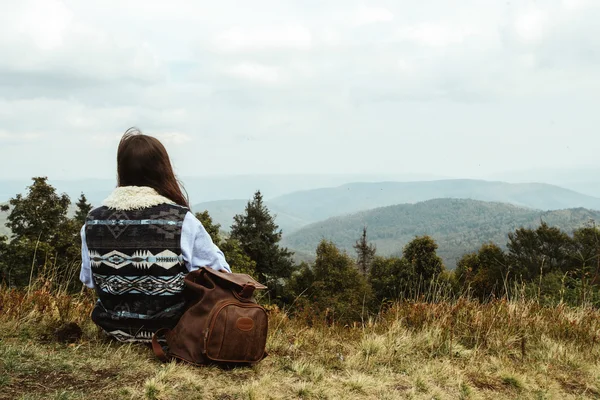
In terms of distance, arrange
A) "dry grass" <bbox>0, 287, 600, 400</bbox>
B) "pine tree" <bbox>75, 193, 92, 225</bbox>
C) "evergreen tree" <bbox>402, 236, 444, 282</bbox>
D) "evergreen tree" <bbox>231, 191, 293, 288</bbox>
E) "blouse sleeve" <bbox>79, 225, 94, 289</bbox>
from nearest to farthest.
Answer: "dry grass" <bbox>0, 287, 600, 400</bbox>
"blouse sleeve" <bbox>79, 225, 94, 289</bbox>
"evergreen tree" <bbox>402, 236, 444, 282</bbox>
"evergreen tree" <bbox>231, 191, 293, 288</bbox>
"pine tree" <bbox>75, 193, 92, 225</bbox>

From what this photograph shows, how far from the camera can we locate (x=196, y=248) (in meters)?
3.68

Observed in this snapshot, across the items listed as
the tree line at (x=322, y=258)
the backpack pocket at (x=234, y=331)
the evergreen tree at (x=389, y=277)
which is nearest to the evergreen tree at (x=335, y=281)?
the tree line at (x=322, y=258)

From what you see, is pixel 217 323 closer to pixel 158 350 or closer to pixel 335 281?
pixel 158 350

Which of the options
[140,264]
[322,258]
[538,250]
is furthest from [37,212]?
[538,250]

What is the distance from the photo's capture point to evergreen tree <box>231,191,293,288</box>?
4097 cm

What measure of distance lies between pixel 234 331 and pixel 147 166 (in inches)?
58.6

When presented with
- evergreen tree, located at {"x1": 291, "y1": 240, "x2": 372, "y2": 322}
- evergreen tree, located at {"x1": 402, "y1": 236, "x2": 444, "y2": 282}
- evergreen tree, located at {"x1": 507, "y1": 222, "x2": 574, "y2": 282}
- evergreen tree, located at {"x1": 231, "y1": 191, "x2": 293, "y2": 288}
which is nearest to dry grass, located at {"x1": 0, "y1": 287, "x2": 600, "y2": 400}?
evergreen tree, located at {"x1": 291, "y1": 240, "x2": 372, "y2": 322}

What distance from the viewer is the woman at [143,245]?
352cm

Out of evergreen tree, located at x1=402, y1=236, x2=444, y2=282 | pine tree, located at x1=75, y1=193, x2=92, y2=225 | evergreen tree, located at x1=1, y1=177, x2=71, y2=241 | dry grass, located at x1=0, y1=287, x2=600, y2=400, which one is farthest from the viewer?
pine tree, located at x1=75, y1=193, x2=92, y2=225

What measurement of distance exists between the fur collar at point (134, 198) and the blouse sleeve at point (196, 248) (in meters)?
0.26

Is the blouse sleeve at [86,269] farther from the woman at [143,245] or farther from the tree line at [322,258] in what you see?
the tree line at [322,258]

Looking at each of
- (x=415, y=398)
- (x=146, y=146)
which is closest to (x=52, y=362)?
(x=146, y=146)

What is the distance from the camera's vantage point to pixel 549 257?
135 feet

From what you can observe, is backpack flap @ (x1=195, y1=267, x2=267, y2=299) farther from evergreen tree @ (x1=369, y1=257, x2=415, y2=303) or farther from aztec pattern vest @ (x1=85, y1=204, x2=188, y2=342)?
evergreen tree @ (x1=369, y1=257, x2=415, y2=303)
